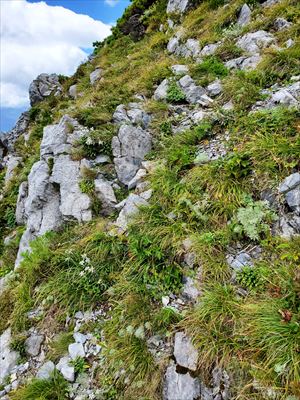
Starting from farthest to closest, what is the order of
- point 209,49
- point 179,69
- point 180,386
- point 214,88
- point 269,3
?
1. point 269,3
2. point 209,49
3. point 179,69
4. point 214,88
5. point 180,386

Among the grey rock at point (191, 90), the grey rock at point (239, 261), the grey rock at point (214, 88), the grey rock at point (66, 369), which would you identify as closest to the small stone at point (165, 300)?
the grey rock at point (239, 261)

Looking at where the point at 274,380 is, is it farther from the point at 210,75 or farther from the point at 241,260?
the point at 210,75

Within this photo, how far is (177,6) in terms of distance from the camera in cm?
1508

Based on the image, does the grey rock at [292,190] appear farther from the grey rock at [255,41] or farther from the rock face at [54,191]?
the grey rock at [255,41]

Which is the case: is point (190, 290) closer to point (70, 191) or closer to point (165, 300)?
point (165, 300)

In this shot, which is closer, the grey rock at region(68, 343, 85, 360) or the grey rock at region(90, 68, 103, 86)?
the grey rock at region(68, 343, 85, 360)

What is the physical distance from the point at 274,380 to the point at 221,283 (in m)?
1.40

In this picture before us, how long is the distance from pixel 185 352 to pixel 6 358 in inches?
123

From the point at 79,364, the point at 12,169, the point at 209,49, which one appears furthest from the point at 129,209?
the point at 12,169

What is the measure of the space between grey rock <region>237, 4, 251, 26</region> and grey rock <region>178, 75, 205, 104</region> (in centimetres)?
400

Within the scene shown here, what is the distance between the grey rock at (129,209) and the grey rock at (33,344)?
2.40 meters

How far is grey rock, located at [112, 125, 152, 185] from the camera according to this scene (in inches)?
285

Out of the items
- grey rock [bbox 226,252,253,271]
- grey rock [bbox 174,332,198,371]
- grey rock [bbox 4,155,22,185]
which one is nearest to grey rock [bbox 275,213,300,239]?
grey rock [bbox 226,252,253,271]

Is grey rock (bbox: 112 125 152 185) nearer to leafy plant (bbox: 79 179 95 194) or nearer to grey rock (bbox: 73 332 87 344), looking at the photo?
leafy plant (bbox: 79 179 95 194)
